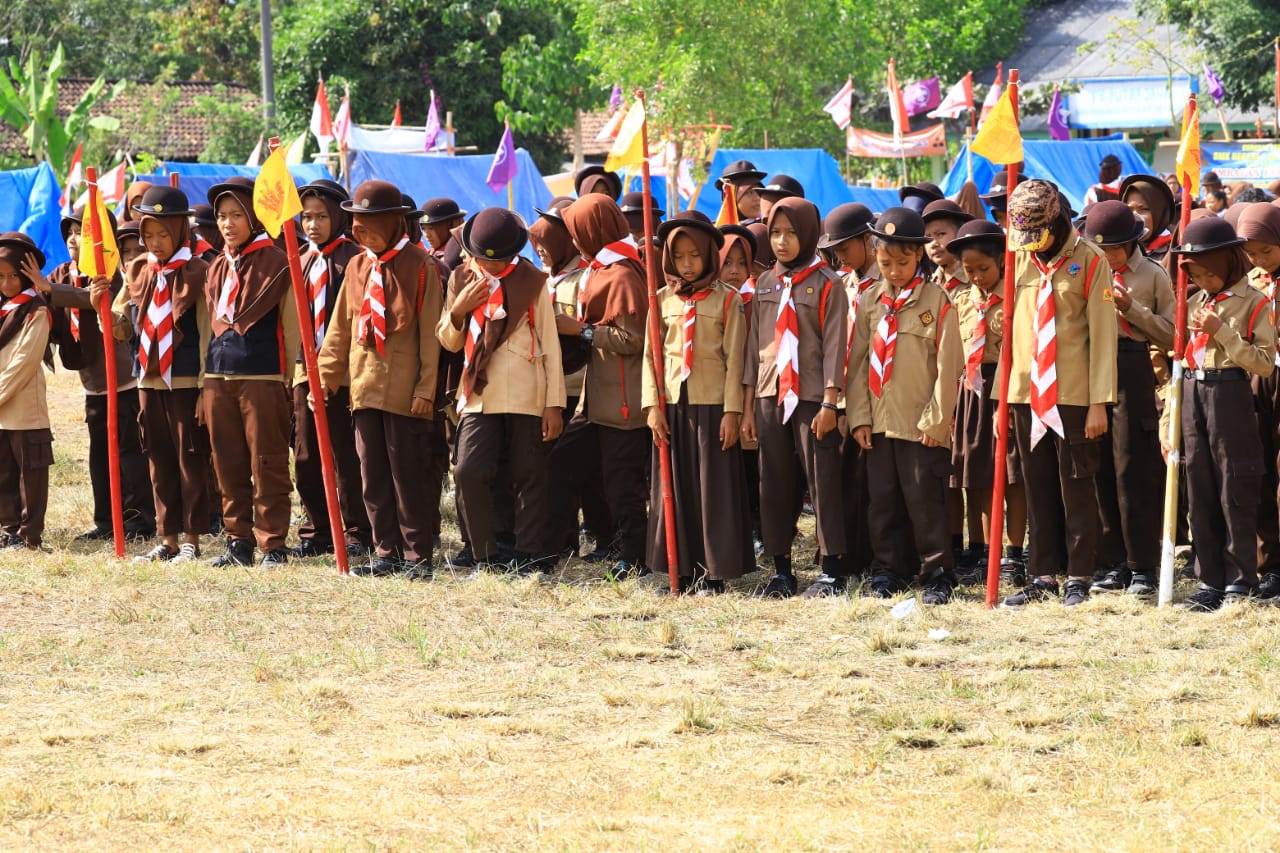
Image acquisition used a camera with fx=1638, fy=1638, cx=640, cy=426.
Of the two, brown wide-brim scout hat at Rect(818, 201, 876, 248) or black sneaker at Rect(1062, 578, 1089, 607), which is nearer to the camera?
black sneaker at Rect(1062, 578, 1089, 607)

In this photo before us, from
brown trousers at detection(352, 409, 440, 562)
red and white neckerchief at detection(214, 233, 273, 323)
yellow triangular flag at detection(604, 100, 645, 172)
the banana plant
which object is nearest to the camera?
yellow triangular flag at detection(604, 100, 645, 172)

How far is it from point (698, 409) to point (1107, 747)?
3207mm

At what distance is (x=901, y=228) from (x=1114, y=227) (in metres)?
0.99

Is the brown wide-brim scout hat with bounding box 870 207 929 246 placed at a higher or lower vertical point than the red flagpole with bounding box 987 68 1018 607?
higher

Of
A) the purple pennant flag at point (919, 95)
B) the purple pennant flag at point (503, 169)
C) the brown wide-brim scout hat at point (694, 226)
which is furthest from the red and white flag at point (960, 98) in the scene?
the brown wide-brim scout hat at point (694, 226)

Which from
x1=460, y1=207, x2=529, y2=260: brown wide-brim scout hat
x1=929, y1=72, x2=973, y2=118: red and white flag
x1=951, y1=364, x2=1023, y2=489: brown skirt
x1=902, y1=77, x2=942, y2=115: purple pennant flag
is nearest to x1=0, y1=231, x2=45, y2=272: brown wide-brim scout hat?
x1=460, y1=207, x2=529, y2=260: brown wide-brim scout hat

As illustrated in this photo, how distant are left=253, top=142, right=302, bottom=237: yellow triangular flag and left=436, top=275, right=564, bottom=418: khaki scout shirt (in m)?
0.94

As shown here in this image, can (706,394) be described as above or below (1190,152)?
below

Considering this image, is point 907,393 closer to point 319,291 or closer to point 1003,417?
point 1003,417

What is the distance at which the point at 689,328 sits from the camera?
811 centimetres

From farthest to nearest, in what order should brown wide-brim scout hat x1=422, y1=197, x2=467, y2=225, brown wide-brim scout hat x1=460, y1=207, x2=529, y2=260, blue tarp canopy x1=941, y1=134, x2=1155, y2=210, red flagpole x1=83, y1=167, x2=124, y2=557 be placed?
blue tarp canopy x1=941, y1=134, x2=1155, y2=210, brown wide-brim scout hat x1=422, y1=197, x2=467, y2=225, red flagpole x1=83, y1=167, x2=124, y2=557, brown wide-brim scout hat x1=460, y1=207, x2=529, y2=260

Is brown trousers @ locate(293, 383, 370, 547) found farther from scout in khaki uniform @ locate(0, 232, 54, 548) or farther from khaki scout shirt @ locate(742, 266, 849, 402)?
khaki scout shirt @ locate(742, 266, 849, 402)

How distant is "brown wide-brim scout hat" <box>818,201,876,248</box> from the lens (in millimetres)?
8055

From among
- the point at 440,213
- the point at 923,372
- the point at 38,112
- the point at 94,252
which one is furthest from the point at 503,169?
the point at 38,112
